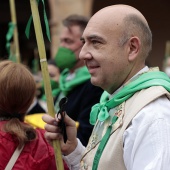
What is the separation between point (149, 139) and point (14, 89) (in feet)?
2.80

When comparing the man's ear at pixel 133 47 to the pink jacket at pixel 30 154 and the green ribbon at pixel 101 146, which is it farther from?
the pink jacket at pixel 30 154

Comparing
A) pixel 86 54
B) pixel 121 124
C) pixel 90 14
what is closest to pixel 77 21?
pixel 86 54

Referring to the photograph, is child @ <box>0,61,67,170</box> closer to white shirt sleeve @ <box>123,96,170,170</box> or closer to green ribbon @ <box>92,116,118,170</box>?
green ribbon @ <box>92,116,118,170</box>

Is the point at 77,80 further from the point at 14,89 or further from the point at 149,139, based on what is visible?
the point at 149,139

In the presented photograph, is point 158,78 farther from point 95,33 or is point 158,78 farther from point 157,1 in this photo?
point 157,1

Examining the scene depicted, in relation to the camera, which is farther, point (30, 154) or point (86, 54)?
point (30, 154)

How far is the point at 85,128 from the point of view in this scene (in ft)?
10.5

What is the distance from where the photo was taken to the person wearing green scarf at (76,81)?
3.30 meters

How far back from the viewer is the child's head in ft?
7.65

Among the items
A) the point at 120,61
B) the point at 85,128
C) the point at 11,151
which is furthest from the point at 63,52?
the point at 120,61

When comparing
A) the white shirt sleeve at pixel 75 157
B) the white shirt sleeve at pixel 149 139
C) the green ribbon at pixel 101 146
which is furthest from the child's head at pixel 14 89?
the white shirt sleeve at pixel 149 139

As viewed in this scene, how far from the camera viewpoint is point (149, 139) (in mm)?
1701

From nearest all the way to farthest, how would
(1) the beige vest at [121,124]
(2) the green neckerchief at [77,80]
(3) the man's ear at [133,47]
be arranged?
(1) the beige vest at [121,124] < (3) the man's ear at [133,47] < (2) the green neckerchief at [77,80]

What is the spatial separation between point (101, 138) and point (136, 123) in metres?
0.24
